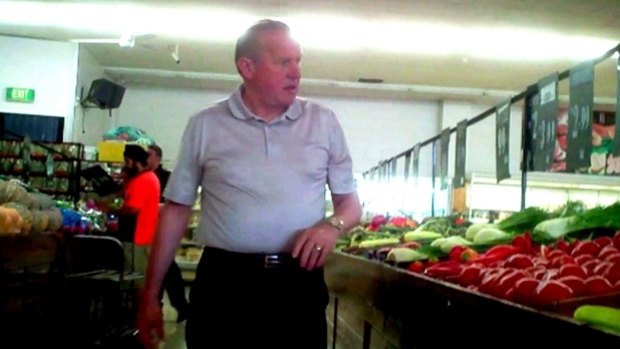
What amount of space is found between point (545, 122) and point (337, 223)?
1.34 meters

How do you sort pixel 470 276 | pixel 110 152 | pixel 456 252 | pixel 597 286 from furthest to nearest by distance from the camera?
1. pixel 110 152
2. pixel 456 252
3. pixel 470 276
4. pixel 597 286

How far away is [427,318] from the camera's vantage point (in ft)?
7.72

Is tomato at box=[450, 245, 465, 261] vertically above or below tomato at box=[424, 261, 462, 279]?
above

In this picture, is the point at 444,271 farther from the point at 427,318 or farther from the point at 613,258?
the point at 613,258

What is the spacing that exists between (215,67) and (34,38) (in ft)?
8.77

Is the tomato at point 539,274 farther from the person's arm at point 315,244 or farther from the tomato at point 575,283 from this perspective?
the person's arm at point 315,244

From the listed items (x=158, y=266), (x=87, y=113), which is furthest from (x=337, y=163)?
(x=87, y=113)

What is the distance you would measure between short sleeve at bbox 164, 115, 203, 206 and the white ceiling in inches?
230

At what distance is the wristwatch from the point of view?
2004 millimetres

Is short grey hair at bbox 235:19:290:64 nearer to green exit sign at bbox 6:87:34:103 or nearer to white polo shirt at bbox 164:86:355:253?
white polo shirt at bbox 164:86:355:253

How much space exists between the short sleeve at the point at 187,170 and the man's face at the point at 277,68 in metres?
0.24

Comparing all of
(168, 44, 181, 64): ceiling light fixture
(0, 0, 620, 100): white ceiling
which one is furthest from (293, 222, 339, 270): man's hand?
(168, 44, 181, 64): ceiling light fixture

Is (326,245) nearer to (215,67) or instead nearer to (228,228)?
(228,228)

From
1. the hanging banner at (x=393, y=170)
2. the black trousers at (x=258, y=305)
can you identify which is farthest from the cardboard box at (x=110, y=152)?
the black trousers at (x=258, y=305)
